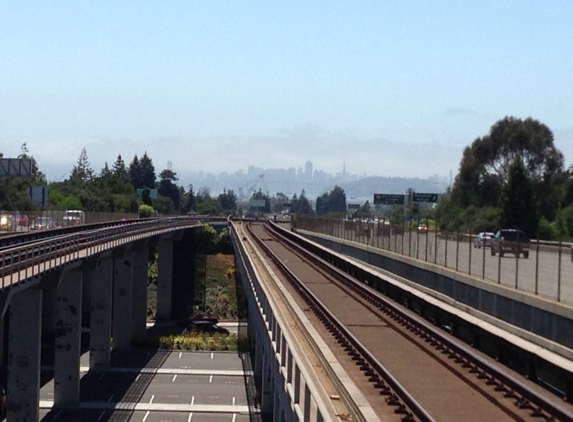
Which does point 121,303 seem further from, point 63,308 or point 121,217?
point 121,217

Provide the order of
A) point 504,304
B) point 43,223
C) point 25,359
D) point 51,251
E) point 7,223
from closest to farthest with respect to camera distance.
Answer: point 504,304, point 25,359, point 51,251, point 7,223, point 43,223

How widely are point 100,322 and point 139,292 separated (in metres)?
20.6

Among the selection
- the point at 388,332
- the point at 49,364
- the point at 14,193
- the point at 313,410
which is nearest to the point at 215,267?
the point at 14,193

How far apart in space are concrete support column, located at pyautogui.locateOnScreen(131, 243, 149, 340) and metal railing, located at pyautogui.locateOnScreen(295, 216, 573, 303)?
22.0 metres

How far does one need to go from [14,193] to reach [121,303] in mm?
43148

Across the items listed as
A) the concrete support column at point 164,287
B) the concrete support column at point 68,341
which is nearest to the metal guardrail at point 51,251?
the concrete support column at point 68,341

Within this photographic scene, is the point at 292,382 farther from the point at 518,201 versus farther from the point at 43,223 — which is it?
the point at 518,201

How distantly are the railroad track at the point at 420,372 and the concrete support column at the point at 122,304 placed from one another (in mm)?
31203

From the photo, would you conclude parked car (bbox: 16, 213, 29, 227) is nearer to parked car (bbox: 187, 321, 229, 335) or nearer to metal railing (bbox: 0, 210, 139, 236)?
metal railing (bbox: 0, 210, 139, 236)

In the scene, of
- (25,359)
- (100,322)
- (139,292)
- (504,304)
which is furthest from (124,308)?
(504,304)

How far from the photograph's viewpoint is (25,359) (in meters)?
35.2

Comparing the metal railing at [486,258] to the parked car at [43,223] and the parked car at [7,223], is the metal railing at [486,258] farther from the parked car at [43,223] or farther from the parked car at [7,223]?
the parked car at [43,223]

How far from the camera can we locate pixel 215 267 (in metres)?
102

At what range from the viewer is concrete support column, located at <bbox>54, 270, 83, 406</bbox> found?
4134 cm
